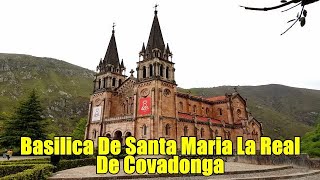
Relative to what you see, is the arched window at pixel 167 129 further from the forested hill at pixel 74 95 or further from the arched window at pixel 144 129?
the forested hill at pixel 74 95

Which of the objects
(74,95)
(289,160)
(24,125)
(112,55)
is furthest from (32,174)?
(74,95)

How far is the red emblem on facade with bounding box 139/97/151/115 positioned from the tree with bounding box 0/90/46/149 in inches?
652

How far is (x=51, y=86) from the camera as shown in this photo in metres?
141

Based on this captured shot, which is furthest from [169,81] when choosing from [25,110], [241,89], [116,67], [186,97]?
[241,89]

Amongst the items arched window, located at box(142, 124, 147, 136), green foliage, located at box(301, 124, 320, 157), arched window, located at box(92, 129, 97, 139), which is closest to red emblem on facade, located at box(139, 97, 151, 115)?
arched window, located at box(142, 124, 147, 136)

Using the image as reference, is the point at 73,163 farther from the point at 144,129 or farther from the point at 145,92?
the point at 145,92

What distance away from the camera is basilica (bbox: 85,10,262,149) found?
132 ft

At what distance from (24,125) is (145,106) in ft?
65.3

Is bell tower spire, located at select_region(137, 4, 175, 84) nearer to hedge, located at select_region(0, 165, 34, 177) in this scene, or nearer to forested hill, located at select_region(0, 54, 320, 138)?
hedge, located at select_region(0, 165, 34, 177)

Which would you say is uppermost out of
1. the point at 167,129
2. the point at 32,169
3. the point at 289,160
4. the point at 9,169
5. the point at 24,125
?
the point at 24,125

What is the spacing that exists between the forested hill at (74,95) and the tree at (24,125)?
55010 millimetres

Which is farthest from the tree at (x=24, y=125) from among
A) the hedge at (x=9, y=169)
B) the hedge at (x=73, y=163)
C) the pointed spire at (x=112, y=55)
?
the hedge at (x=9, y=169)

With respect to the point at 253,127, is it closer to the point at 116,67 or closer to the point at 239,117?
the point at 239,117

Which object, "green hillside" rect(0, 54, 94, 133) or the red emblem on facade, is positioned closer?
the red emblem on facade
